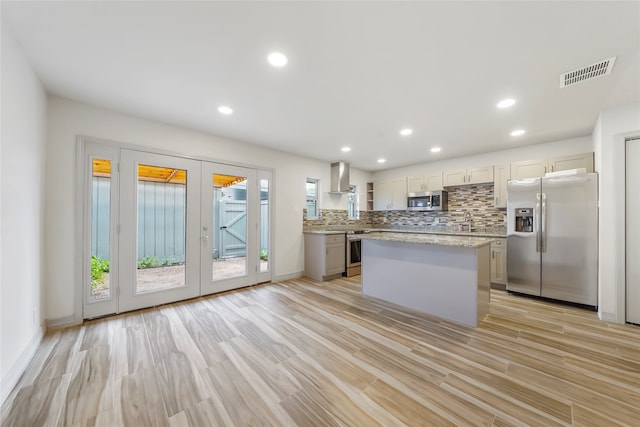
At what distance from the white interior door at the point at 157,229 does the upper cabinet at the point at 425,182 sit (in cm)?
445

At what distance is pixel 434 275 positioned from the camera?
294 cm

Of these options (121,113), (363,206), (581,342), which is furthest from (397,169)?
(121,113)

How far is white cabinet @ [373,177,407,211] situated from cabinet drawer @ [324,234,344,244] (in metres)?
1.78

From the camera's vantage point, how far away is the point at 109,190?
2.93m

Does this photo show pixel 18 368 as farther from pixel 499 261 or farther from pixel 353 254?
pixel 499 261

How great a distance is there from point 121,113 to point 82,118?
0.38 metres

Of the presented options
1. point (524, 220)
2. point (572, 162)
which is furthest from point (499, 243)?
point (572, 162)

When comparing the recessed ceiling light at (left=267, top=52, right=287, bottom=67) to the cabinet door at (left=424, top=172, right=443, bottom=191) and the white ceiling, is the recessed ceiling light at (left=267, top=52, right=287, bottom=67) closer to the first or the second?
the white ceiling

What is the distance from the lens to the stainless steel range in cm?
497

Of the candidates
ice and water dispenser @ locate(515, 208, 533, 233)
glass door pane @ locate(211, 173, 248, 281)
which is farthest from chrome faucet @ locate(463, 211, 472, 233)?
glass door pane @ locate(211, 173, 248, 281)

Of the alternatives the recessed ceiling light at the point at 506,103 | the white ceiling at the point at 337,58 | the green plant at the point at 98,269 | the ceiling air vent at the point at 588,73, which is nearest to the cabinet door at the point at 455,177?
the white ceiling at the point at 337,58

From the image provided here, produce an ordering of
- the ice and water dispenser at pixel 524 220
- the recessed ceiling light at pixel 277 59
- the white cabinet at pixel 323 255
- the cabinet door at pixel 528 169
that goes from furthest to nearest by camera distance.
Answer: the white cabinet at pixel 323 255 < the cabinet door at pixel 528 169 < the ice and water dispenser at pixel 524 220 < the recessed ceiling light at pixel 277 59

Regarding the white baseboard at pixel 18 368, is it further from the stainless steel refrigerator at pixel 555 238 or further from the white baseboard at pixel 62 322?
→ the stainless steel refrigerator at pixel 555 238

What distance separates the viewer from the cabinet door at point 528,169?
392cm
